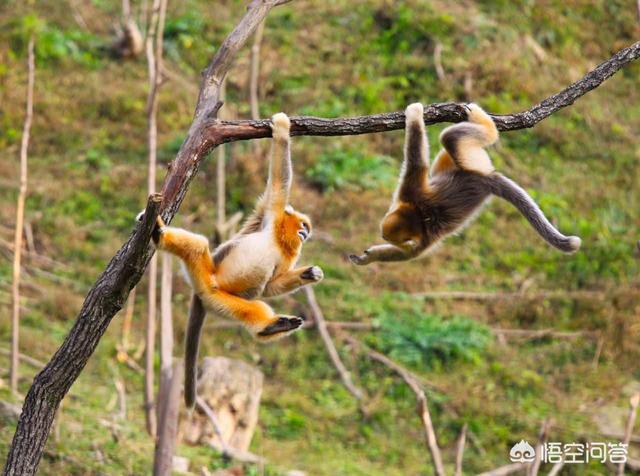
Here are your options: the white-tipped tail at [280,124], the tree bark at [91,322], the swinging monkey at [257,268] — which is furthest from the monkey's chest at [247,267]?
the white-tipped tail at [280,124]

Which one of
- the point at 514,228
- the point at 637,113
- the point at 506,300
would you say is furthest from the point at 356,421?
the point at 637,113

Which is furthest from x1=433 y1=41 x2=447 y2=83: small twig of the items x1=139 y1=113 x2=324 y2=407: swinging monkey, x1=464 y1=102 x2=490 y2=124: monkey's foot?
x1=139 y1=113 x2=324 y2=407: swinging monkey

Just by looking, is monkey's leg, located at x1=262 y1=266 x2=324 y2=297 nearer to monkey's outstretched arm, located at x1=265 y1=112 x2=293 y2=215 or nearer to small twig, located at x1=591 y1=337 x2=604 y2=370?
monkey's outstretched arm, located at x1=265 y1=112 x2=293 y2=215

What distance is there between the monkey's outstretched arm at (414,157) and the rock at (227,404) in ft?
11.4

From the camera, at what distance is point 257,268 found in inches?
200

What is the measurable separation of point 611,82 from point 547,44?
4.24ft

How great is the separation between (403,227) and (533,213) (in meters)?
1.11

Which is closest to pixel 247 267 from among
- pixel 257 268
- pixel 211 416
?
pixel 257 268

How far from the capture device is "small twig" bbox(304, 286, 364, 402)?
1009 cm

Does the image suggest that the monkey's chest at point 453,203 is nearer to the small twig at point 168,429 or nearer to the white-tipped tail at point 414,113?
the white-tipped tail at point 414,113

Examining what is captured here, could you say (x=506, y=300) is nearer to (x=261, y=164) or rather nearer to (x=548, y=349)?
(x=548, y=349)

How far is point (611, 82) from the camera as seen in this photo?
1642 centimetres

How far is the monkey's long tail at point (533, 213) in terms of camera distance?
4.49m

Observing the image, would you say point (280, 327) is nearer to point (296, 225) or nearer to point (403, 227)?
point (296, 225)
